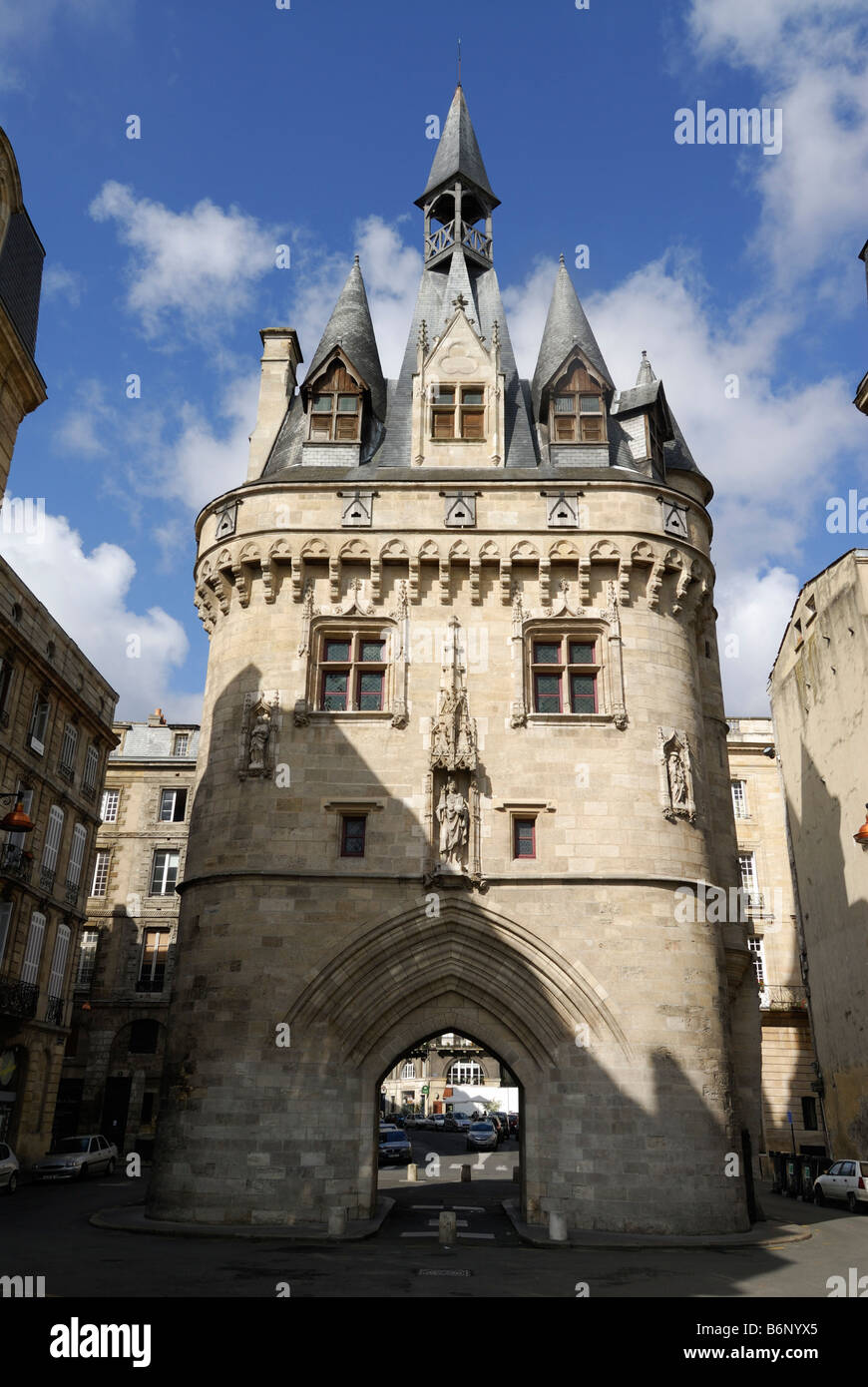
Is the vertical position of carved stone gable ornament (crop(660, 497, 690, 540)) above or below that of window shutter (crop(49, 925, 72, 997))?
above

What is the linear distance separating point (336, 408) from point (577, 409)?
16.1ft

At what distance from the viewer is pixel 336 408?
20.8 m

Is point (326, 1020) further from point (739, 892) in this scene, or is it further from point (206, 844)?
point (739, 892)

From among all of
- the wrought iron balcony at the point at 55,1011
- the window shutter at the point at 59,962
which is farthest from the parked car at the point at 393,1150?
the window shutter at the point at 59,962

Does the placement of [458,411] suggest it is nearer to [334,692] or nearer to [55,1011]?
[334,692]

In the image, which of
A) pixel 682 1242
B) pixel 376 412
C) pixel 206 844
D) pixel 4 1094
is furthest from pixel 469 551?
pixel 4 1094

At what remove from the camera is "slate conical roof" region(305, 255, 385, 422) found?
21578 millimetres

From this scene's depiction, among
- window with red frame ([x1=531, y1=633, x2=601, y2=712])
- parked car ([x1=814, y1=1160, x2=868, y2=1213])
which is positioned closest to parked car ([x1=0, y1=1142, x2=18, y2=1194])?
window with red frame ([x1=531, y1=633, x2=601, y2=712])

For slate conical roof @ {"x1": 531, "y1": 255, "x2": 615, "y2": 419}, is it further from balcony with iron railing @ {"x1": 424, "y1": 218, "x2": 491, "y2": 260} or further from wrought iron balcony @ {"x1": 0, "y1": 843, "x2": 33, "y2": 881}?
wrought iron balcony @ {"x1": 0, "y1": 843, "x2": 33, "y2": 881}

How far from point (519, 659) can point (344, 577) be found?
3.62 metres

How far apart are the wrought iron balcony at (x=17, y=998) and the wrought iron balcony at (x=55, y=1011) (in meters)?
1.00

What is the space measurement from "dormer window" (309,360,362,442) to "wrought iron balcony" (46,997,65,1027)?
16746mm

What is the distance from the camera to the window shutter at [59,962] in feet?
89.1

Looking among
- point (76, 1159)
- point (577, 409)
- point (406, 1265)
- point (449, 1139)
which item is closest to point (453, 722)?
point (577, 409)
